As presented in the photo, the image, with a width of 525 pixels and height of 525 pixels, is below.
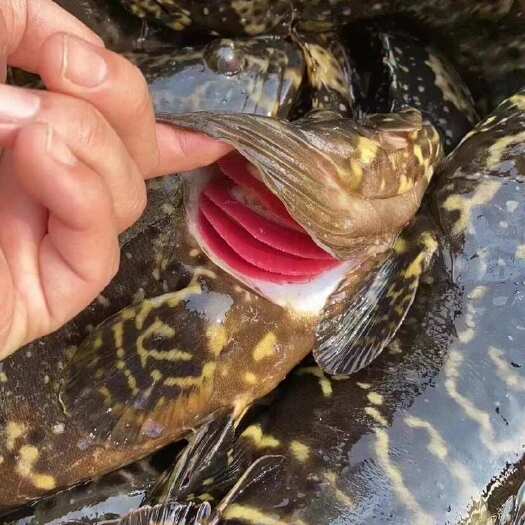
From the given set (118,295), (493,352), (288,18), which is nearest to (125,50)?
(288,18)

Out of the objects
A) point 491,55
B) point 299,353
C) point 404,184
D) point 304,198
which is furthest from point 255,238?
point 491,55

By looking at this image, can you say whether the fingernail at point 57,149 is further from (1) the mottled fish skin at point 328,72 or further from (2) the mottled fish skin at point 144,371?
(1) the mottled fish skin at point 328,72

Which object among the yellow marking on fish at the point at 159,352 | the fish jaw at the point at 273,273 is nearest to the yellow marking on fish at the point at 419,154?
the fish jaw at the point at 273,273

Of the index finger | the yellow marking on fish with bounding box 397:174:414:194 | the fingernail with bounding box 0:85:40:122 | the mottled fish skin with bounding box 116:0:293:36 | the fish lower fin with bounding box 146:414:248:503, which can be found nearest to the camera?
the fingernail with bounding box 0:85:40:122

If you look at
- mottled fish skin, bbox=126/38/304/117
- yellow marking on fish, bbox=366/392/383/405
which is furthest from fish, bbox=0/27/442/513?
mottled fish skin, bbox=126/38/304/117

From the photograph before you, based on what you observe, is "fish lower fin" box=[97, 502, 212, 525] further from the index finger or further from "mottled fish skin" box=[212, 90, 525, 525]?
the index finger

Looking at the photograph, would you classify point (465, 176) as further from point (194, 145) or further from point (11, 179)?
point (11, 179)
